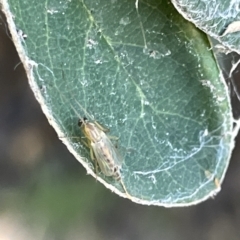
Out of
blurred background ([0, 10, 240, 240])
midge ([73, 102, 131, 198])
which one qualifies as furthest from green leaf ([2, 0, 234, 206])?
blurred background ([0, 10, 240, 240])

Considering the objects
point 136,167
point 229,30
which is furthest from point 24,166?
point 229,30

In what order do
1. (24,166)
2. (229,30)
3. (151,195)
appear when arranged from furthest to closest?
Answer: (24,166) < (151,195) < (229,30)

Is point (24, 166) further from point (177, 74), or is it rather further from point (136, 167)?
point (177, 74)

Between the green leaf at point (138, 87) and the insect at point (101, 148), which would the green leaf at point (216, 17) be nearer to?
the green leaf at point (138, 87)

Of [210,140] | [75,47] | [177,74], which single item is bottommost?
[210,140]

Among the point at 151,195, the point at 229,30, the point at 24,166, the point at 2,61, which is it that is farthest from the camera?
the point at 24,166

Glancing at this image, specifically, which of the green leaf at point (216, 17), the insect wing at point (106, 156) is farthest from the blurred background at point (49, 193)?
the green leaf at point (216, 17)
